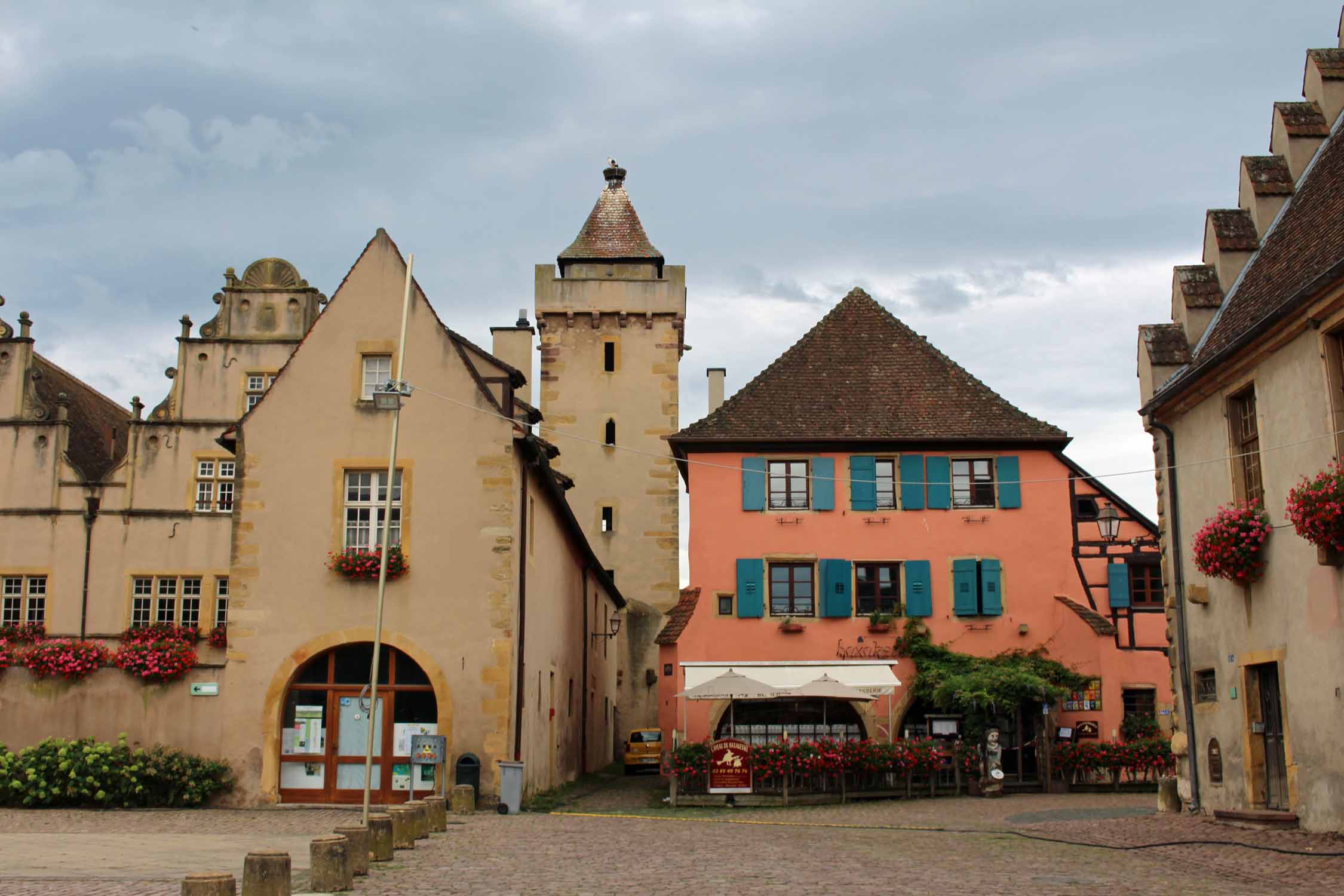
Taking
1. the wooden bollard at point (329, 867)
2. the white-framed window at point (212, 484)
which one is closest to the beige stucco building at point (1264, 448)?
the wooden bollard at point (329, 867)

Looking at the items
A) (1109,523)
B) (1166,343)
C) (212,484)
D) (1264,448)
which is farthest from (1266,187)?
(212,484)

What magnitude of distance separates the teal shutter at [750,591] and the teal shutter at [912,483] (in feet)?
11.1

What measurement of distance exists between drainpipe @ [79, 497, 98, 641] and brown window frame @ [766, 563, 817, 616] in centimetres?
1497

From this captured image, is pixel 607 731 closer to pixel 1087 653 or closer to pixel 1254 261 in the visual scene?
pixel 1087 653

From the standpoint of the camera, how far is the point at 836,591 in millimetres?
29656

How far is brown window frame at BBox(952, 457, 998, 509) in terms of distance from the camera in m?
30.4

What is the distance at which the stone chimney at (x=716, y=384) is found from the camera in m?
46.4

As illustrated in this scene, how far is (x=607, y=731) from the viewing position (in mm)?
42188

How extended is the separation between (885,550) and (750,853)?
15782 millimetres

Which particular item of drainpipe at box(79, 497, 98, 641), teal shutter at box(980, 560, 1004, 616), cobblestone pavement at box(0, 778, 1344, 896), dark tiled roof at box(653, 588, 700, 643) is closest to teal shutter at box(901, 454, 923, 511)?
teal shutter at box(980, 560, 1004, 616)

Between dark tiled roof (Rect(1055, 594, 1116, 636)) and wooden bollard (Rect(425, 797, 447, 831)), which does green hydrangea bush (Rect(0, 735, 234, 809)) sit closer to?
wooden bollard (Rect(425, 797, 447, 831))

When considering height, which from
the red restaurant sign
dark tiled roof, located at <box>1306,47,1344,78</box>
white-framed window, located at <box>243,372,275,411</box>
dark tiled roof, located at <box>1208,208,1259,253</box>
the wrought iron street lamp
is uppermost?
dark tiled roof, located at <box>1306,47,1344,78</box>

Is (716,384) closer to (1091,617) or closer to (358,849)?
(1091,617)

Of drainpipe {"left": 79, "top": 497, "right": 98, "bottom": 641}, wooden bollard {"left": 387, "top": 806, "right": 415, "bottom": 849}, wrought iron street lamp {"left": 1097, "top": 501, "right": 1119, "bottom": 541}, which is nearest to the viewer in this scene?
wooden bollard {"left": 387, "top": 806, "right": 415, "bottom": 849}
